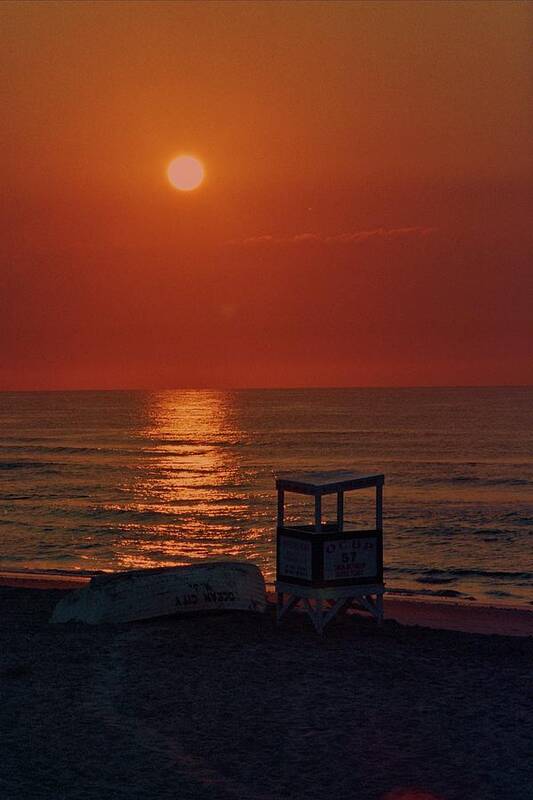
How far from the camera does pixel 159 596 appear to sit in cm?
1697

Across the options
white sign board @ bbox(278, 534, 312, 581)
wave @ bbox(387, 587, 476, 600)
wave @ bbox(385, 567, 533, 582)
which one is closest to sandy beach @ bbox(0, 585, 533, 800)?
white sign board @ bbox(278, 534, 312, 581)

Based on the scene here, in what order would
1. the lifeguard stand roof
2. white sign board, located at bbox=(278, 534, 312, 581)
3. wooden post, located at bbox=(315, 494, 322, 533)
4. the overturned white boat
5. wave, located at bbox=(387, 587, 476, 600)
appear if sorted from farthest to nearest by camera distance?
wave, located at bbox=(387, 587, 476, 600) → the overturned white boat → white sign board, located at bbox=(278, 534, 312, 581) → the lifeguard stand roof → wooden post, located at bbox=(315, 494, 322, 533)

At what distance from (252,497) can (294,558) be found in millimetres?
40725

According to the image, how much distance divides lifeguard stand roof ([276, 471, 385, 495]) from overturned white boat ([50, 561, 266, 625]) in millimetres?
2478

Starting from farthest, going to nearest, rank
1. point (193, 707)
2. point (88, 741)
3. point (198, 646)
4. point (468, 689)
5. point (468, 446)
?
point (468, 446) < point (198, 646) < point (468, 689) < point (193, 707) < point (88, 741)

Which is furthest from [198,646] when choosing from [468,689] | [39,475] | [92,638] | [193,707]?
[39,475]

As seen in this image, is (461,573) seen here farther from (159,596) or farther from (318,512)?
(318,512)

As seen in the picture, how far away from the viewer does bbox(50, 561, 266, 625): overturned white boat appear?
1684 centimetres

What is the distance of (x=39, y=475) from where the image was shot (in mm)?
69938

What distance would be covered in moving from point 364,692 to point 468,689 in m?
1.31

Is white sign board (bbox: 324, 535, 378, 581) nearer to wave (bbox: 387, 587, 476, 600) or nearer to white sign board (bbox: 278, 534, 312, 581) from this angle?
white sign board (bbox: 278, 534, 312, 581)

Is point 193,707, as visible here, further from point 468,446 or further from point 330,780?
point 468,446

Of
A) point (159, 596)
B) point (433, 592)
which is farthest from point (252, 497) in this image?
point (159, 596)

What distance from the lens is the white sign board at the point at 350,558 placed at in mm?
15547
